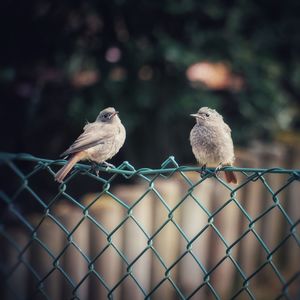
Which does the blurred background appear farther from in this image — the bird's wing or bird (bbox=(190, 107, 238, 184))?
bird (bbox=(190, 107, 238, 184))

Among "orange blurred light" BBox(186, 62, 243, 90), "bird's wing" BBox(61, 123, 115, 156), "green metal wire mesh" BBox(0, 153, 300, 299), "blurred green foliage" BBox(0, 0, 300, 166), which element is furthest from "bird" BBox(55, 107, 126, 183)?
"orange blurred light" BBox(186, 62, 243, 90)

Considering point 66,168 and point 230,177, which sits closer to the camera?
point 66,168

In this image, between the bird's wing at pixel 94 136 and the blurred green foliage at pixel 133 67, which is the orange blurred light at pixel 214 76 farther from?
the bird's wing at pixel 94 136

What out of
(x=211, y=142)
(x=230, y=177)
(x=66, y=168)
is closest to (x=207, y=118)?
(x=211, y=142)

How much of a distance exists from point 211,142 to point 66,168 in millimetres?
897

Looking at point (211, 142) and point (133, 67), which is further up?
point (133, 67)

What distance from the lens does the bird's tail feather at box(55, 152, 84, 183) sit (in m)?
2.80

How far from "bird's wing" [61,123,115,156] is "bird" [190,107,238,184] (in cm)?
51

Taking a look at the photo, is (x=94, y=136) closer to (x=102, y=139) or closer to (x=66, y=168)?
(x=102, y=139)

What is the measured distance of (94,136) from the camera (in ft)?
11.3

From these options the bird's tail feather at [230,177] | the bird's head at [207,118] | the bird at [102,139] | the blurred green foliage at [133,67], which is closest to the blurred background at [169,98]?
the blurred green foliage at [133,67]

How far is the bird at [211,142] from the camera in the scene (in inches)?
132

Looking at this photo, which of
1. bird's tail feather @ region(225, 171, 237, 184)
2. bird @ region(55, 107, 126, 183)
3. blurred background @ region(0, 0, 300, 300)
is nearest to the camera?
bird's tail feather @ region(225, 171, 237, 184)

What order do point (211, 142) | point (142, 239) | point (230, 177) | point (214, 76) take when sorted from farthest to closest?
point (214, 76) → point (142, 239) → point (211, 142) → point (230, 177)
